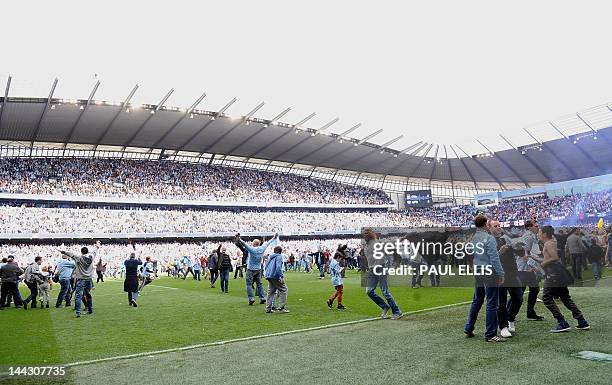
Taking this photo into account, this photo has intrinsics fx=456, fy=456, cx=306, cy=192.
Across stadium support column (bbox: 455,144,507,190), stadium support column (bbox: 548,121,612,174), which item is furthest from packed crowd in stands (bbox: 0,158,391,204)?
stadium support column (bbox: 548,121,612,174)

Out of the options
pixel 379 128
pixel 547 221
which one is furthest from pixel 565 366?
pixel 547 221

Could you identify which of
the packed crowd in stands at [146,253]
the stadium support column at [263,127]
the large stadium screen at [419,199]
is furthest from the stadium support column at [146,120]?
the large stadium screen at [419,199]

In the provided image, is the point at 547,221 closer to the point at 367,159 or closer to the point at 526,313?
the point at 367,159

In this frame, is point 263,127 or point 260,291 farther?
point 263,127

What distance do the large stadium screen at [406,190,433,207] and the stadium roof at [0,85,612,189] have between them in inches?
175

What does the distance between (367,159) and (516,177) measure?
2017 centimetres

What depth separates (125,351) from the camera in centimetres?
718

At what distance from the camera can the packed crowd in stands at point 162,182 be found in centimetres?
4181

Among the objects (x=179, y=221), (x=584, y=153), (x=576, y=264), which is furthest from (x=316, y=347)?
(x=584, y=153)

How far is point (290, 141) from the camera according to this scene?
47.5 metres

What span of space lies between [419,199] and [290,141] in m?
18.1

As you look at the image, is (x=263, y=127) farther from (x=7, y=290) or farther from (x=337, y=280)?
(x=337, y=280)

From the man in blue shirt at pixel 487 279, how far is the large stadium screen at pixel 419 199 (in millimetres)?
49187

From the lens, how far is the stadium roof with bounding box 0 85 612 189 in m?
37.1
